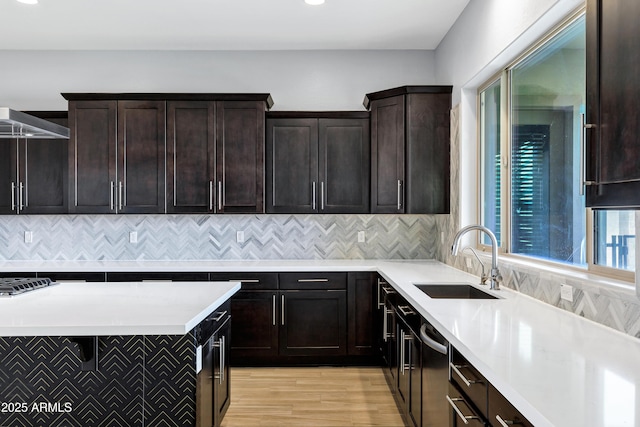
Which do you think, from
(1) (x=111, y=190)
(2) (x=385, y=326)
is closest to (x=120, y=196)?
(1) (x=111, y=190)

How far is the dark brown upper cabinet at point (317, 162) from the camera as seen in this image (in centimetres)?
422

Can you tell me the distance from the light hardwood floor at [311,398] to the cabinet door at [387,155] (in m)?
1.47

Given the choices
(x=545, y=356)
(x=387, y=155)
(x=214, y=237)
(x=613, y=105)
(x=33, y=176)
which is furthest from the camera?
(x=214, y=237)

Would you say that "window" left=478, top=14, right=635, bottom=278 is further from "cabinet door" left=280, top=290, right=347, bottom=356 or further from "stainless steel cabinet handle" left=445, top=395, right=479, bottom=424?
"cabinet door" left=280, top=290, right=347, bottom=356

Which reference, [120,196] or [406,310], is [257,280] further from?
[406,310]

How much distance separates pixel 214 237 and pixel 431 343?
2955 mm

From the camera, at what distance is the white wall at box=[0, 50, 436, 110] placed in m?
4.56

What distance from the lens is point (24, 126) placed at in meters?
2.54

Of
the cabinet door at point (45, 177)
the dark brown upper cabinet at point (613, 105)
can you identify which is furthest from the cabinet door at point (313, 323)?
the dark brown upper cabinet at point (613, 105)

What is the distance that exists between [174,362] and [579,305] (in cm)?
177

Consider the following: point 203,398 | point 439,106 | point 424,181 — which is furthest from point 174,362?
point 439,106

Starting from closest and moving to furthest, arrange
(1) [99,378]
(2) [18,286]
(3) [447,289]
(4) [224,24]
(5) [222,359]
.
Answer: (1) [99,378]
(2) [18,286]
(5) [222,359]
(3) [447,289]
(4) [224,24]

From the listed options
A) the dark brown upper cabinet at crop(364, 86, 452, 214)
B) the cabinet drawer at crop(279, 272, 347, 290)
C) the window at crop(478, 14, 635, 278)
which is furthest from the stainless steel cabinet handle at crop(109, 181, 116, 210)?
the window at crop(478, 14, 635, 278)

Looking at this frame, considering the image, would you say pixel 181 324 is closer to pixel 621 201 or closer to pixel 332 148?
pixel 621 201
